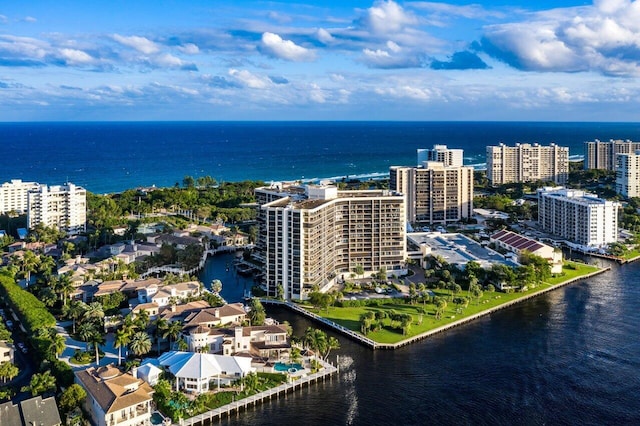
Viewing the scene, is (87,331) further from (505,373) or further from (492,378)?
(505,373)

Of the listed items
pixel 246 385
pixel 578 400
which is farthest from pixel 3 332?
pixel 578 400

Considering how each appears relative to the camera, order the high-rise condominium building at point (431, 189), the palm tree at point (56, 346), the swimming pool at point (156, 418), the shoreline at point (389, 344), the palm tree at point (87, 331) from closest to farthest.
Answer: the swimming pool at point (156, 418) → the palm tree at point (56, 346) → the palm tree at point (87, 331) → the shoreline at point (389, 344) → the high-rise condominium building at point (431, 189)

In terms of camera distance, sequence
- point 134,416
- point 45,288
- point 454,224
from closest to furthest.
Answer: point 134,416, point 45,288, point 454,224

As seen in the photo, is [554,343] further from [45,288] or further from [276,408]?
[45,288]

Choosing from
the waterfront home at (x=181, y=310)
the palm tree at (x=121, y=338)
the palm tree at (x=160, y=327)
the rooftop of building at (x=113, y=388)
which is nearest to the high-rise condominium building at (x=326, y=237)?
the waterfront home at (x=181, y=310)

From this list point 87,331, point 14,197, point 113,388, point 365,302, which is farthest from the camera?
point 14,197

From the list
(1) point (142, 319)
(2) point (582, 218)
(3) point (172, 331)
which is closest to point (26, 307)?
(1) point (142, 319)

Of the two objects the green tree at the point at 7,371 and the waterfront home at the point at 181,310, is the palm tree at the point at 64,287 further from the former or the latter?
the green tree at the point at 7,371
